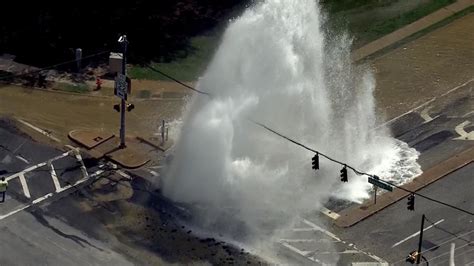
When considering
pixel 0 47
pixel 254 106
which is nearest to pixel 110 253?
pixel 254 106

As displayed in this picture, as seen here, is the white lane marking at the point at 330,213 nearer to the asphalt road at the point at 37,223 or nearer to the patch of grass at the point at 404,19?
the asphalt road at the point at 37,223

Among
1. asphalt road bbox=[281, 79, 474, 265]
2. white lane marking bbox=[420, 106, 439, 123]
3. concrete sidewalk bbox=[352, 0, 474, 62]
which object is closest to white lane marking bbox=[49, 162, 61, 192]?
asphalt road bbox=[281, 79, 474, 265]

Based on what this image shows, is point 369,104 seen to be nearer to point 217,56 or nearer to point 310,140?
point 310,140

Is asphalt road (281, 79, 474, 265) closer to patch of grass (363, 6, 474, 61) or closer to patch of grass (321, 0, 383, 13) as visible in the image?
patch of grass (363, 6, 474, 61)

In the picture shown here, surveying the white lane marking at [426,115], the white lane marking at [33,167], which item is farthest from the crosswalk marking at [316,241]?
the white lane marking at [33,167]

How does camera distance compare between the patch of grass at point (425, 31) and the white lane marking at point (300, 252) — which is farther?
the patch of grass at point (425, 31)

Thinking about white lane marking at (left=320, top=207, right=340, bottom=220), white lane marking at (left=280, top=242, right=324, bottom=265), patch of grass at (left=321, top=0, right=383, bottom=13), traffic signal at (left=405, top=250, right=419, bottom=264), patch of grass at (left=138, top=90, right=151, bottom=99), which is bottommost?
white lane marking at (left=280, top=242, right=324, bottom=265)
